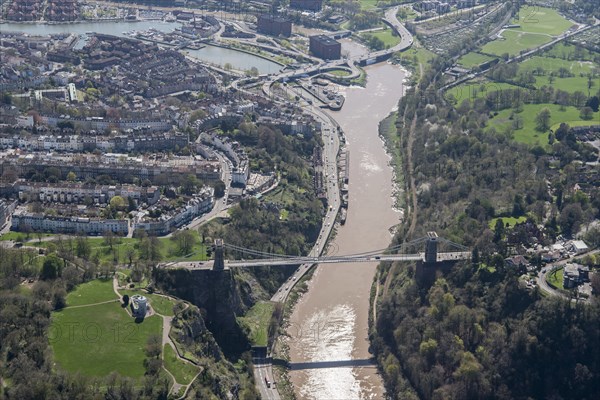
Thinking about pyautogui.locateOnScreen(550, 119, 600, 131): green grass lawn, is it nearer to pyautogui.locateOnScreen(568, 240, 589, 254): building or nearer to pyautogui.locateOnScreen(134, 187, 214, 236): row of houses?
pyautogui.locateOnScreen(568, 240, 589, 254): building

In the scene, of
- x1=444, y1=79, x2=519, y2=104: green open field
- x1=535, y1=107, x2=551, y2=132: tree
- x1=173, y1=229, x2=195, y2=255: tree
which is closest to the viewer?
x1=173, y1=229, x2=195, y2=255: tree

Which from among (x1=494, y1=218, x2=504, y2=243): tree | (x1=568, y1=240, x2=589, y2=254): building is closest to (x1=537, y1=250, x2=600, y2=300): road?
(x1=568, y1=240, x2=589, y2=254): building

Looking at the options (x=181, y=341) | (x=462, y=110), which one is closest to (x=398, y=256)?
(x=181, y=341)

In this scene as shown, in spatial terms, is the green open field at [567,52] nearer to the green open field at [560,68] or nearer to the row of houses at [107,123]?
the green open field at [560,68]

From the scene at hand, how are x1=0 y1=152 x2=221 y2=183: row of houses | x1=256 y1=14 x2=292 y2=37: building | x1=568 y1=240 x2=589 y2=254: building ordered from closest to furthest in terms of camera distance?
1. x1=568 y1=240 x2=589 y2=254: building
2. x1=0 y1=152 x2=221 y2=183: row of houses
3. x1=256 y1=14 x2=292 y2=37: building

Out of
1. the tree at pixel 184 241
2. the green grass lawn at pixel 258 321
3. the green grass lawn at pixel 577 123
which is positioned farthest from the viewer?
the green grass lawn at pixel 577 123

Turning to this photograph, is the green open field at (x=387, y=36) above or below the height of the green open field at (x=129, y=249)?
below

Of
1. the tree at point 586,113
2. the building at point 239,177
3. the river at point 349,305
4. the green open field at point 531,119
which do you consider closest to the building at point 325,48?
the river at point 349,305
